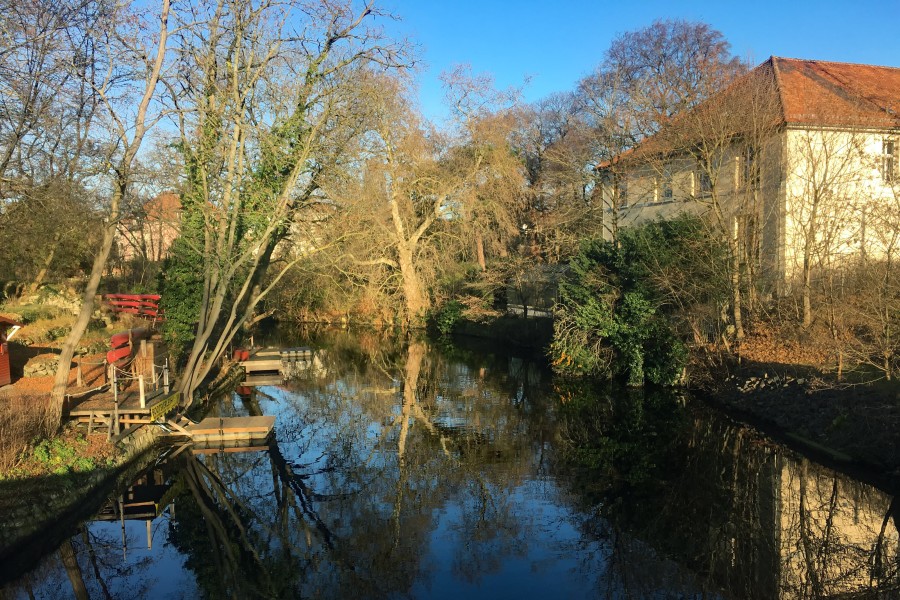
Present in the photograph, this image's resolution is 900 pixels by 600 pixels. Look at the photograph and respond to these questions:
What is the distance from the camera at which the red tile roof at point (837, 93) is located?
18.5m

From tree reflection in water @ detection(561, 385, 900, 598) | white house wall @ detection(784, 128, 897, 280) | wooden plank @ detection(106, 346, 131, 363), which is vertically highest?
white house wall @ detection(784, 128, 897, 280)

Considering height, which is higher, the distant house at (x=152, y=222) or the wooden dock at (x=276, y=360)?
the distant house at (x=152, y=222)

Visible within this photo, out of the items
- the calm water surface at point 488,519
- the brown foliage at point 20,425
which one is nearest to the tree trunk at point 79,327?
the brown foliage at point 20,425

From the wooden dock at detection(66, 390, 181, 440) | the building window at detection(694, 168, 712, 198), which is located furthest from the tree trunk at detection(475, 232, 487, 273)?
the wooden dock at detection(66, 390, 181, 440)

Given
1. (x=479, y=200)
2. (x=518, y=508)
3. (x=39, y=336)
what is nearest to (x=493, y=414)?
(x=518, y=508)

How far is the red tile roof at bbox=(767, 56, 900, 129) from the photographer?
18516 millimetres

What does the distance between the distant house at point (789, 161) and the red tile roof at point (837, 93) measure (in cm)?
5

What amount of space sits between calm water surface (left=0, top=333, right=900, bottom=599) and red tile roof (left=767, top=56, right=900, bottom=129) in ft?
29.8

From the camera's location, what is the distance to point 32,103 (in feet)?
38.2

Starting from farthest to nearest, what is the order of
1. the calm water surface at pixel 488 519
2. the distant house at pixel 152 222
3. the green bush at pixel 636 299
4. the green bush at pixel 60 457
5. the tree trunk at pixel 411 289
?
the tree trunk at pixel 411 289 < the green bush at pixel 636 299 < the distant house at pixel 152 222 < the green bush at pixel 60 457 < the calm water surface at pixel 488 519

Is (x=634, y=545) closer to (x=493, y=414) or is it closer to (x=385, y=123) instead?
(x=493, y=414)

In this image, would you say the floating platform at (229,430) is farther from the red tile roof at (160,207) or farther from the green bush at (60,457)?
the red tile roof at (160,207)

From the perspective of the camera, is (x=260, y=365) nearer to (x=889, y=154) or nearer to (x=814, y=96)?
(x=814, y=96)

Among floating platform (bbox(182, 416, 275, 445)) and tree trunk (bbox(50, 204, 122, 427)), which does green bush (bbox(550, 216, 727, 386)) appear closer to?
floating platform (bbox(182, 416, 275, 445))
